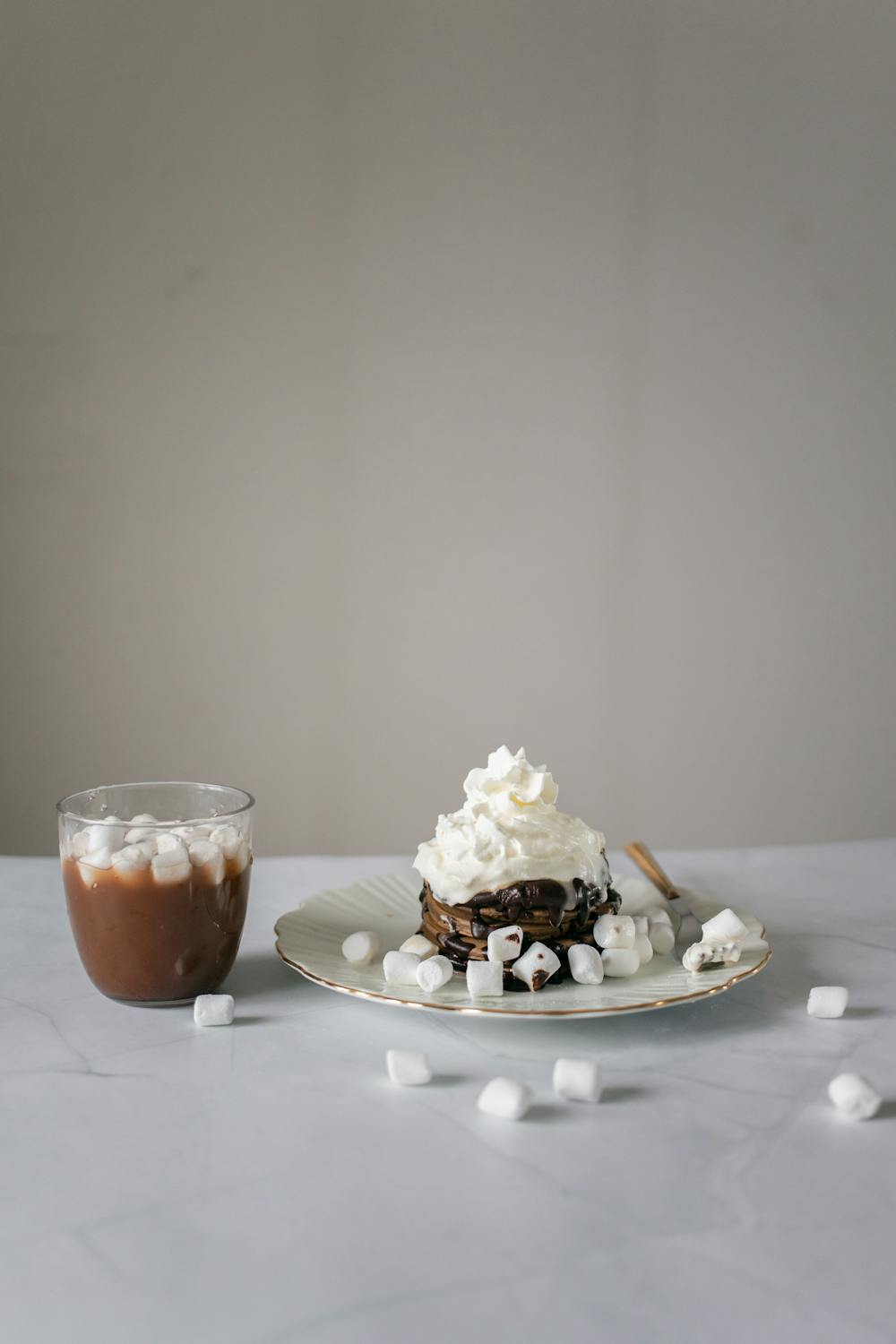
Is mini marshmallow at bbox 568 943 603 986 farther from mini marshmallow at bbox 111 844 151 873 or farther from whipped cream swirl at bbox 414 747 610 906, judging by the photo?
mini marshmallow at bbox 111 844 151 873

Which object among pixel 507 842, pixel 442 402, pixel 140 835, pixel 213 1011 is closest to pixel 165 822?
pixel 140 835

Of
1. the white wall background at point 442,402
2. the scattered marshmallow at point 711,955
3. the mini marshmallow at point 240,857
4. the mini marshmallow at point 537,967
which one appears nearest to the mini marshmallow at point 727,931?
the scattered marshmallow at point 711,955

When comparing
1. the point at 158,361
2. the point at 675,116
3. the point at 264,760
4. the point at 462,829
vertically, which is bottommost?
the point at 264,760

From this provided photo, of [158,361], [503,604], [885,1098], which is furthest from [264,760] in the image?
Answer: [885,1098]

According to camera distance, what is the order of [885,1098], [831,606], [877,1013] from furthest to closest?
[831,606] → [877,1013] → [885,1098]

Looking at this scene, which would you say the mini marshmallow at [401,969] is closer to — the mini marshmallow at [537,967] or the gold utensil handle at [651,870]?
the mini marshmallow at [537,967]

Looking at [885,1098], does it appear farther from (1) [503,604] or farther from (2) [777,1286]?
(1) [503,604]

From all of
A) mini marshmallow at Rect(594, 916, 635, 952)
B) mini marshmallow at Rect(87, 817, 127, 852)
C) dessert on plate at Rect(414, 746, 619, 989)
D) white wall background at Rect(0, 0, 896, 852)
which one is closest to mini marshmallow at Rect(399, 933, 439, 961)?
dessert on plate at Rect(414, 746, 619, 989)
